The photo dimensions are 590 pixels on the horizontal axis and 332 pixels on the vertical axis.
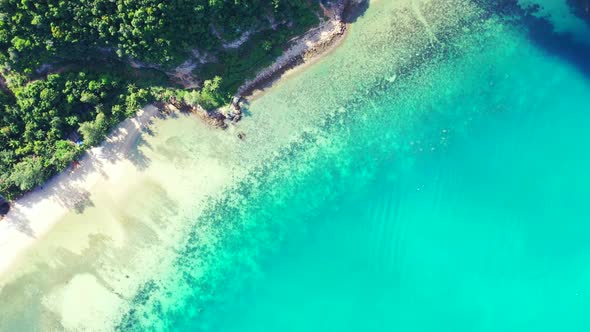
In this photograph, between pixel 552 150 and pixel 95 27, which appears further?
pixel 552 150

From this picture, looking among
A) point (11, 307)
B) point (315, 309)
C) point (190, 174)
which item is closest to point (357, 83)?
point (190, 174)

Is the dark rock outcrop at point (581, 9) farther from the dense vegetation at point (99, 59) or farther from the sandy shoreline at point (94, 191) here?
the dense vegetation at point (99, 59)

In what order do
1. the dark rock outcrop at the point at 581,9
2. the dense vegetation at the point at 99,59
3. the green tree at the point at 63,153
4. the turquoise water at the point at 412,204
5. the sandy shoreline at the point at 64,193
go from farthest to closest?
the dark rock outcrop at the point at 581,9, the turquoise water at the point at 412,204, the sandy shoreline at the point at 64,193, the green tree at the point at 63,153, the dense vegetation at the point at 99,59

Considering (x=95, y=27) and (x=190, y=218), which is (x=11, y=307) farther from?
(x=95, y=27)

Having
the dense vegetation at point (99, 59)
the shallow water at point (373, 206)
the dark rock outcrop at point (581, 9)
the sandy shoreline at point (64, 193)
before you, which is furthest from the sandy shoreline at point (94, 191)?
the dark rock outcrop at point (581, 9)

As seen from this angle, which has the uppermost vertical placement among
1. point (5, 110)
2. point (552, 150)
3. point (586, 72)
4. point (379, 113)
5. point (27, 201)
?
point (5, 110)
